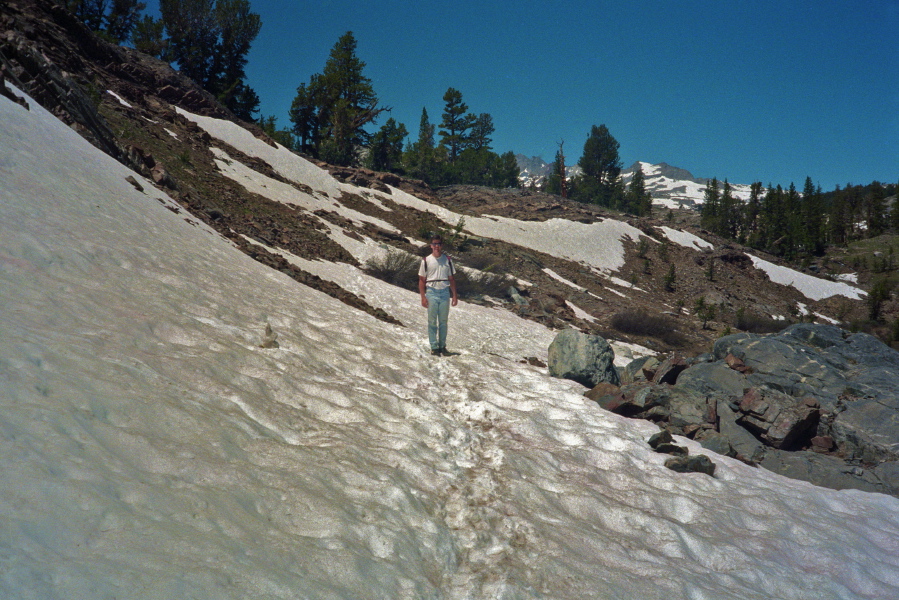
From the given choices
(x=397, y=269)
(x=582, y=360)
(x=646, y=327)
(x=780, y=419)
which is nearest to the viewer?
(x=780, y=419)

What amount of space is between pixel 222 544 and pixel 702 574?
3934mm

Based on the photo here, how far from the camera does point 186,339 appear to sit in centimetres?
542

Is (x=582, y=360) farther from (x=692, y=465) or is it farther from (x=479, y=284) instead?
(x=479, y=284)

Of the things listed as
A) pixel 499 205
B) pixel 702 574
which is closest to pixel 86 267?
pixel 702 574

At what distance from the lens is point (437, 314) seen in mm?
9352

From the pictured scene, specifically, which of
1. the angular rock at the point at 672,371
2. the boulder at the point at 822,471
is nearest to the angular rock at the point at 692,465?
the boulder at the point at 822,471

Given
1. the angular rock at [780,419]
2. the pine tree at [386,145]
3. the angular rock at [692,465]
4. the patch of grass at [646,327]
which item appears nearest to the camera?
the angular rock at [692,465]

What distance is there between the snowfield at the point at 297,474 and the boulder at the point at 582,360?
1336 mm

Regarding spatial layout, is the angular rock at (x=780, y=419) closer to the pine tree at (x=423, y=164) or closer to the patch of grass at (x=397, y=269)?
the patch of grass at (x=397, y=269)

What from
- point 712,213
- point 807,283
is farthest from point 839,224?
point 807,283

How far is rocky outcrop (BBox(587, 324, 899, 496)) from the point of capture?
6996mm

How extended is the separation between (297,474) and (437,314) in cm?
572

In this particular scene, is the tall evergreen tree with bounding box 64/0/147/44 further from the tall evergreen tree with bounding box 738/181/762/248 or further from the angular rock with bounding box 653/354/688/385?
the tall evergreen tree with bounding box 738/181/762/248

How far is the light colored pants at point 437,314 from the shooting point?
29.9 feet
